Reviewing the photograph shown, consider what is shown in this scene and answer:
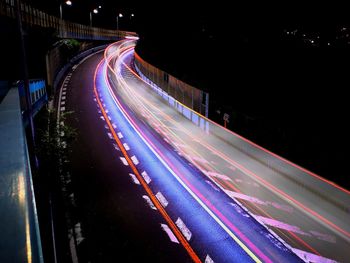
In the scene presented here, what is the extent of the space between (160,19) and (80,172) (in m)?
65.3

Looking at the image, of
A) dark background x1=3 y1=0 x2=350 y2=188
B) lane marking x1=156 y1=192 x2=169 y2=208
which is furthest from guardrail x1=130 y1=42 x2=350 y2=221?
lane marking x1=156 y1=192 x2=169 y2=208

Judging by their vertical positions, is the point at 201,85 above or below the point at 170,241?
above

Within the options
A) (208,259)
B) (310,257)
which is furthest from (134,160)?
(310,257)

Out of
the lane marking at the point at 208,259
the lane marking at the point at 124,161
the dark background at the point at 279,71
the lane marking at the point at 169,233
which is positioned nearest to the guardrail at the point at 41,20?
the lane marking at the point at 124,161

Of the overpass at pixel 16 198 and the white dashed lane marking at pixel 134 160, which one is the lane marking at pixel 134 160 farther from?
the overpass at pixel 16 198

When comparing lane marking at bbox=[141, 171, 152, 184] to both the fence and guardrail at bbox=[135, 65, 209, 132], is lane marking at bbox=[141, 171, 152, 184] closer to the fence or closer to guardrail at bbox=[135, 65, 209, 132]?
guardrail at bbox=[135, 65, 209, 132]

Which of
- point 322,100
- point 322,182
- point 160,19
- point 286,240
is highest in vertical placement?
point 160,19

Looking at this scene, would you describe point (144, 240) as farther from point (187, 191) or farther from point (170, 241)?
point (187, 191)

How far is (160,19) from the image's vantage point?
244ft

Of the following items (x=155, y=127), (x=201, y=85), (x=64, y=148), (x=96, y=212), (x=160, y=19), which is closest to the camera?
(x=96, y=212)

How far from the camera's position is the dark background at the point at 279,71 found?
18506 millimetres

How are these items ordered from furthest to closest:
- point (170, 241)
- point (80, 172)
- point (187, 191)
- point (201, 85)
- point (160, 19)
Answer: point (160, 19)
point (201, 85)
point (80, 172)
point (187, 191)
point (170, 241)

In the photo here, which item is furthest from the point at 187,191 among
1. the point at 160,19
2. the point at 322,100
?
the point at 160,19

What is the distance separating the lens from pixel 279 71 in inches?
1131
